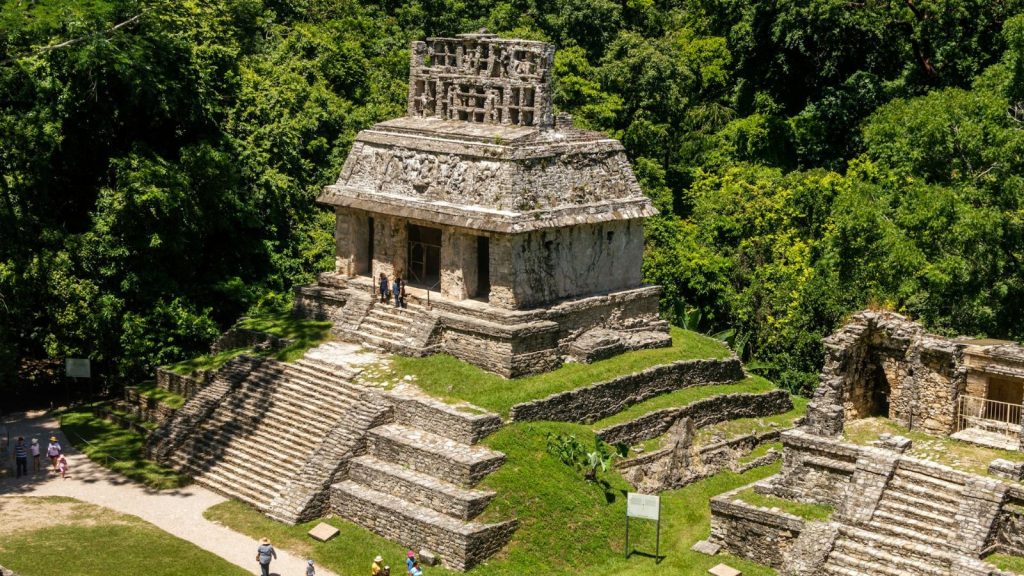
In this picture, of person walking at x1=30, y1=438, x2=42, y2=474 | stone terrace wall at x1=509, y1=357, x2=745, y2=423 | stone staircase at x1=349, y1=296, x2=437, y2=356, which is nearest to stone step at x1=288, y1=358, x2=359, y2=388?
stone staircase at x1=349, y1=296, x2=437, y2=356

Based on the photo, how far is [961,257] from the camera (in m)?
29.8

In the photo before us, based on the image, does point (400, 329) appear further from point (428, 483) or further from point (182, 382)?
point (428, 483)

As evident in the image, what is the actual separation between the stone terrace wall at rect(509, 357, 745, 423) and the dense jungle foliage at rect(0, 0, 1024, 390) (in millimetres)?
4277

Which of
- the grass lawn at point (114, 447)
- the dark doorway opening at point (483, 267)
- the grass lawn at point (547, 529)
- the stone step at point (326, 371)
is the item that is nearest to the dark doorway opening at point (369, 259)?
the dark doorway opening at point (483, 267)

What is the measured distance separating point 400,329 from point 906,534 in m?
12.1

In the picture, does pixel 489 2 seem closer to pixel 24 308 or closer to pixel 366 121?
pixel 366 121

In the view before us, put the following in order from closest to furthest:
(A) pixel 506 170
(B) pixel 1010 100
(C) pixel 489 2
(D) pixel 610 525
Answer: (D) pixel 610 525 → (A) pixel 506 170 → (B) pixel 1010 100 → (C) pixel 489 2

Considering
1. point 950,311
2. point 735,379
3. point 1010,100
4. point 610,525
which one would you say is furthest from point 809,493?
point 1010,100

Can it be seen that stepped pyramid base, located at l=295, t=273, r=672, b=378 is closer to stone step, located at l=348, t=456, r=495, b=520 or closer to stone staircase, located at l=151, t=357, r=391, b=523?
stone staircase, located at l=151, t=357, r=391, b=523

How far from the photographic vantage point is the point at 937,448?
968 inches

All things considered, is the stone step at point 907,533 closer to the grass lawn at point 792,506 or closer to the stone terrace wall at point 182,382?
the grass lawn at point 792,506

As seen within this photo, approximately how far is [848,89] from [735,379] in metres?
12.2

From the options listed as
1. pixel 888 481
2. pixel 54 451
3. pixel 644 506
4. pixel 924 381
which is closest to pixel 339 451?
pixel 644 506

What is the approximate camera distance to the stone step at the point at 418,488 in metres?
24.6
